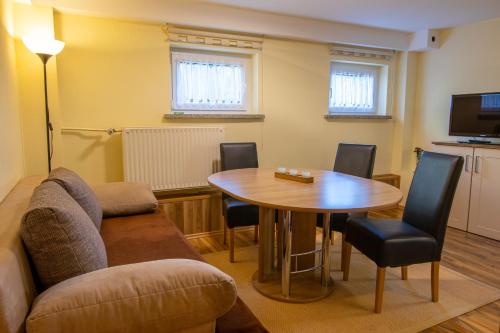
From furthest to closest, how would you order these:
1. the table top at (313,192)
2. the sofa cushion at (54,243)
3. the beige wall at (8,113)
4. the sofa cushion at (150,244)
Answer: the beige wall at (8,113) → the table top at (313,192) → the sofa cushion at (150,244) → the sofa cushion at (54,243)

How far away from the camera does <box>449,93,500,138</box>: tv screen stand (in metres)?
3.50

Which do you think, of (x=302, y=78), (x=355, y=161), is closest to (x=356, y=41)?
(x=302, y=78)

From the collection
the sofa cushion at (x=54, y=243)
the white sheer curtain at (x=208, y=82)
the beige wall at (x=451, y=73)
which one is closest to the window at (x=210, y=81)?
the white sheer curtain at (x=208, y=82)

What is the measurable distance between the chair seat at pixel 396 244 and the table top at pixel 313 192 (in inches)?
9.5

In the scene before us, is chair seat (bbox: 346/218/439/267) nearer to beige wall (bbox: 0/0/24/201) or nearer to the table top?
the table top

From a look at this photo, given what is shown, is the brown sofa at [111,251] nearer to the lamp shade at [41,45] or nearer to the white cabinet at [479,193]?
the lamp shade at [41,45]

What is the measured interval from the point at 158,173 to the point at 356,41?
2.69 m

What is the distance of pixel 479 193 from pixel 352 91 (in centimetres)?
186

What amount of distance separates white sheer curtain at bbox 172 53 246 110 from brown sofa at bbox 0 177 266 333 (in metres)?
1.39

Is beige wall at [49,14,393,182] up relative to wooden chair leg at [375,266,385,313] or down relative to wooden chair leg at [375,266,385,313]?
up

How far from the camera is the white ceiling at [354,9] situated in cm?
287

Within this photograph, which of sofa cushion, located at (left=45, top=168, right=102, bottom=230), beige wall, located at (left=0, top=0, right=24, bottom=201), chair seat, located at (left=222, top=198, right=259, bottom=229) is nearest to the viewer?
sofa cushion, located at (left=45, top=168, right=102, bottom=230)

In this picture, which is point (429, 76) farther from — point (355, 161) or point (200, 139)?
point (200, 139)

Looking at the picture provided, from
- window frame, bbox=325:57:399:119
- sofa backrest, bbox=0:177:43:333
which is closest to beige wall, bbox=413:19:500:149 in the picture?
window frame, bbox=325:57:399:119
